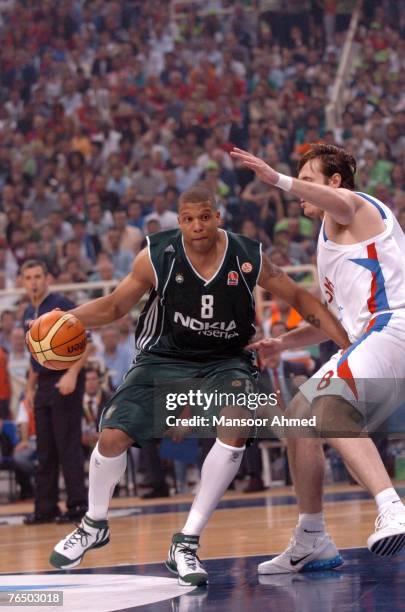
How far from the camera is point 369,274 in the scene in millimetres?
4855

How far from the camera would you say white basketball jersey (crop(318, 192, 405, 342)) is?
4852 mm

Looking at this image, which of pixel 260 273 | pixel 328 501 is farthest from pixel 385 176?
pixel 260 273

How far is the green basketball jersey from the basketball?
0.39 meters

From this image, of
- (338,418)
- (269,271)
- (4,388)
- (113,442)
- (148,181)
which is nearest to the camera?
(338,418)

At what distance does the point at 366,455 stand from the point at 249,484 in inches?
→ 247

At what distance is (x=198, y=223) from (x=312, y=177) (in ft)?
1.88

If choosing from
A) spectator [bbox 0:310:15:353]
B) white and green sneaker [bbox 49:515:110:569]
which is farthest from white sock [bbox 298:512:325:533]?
spectator [bbox 0:310:15:353]

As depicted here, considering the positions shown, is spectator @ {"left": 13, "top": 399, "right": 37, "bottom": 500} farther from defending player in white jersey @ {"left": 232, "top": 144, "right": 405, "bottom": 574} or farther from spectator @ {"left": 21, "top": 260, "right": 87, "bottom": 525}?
defending player in white jersey @ {"left": 232, "top": 144, "right": 405, "bottom": 574}

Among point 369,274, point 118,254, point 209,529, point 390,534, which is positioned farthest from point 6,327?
point 390,534

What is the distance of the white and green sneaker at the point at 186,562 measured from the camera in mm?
4828

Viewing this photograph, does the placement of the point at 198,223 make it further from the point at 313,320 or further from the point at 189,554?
the point at 189,554

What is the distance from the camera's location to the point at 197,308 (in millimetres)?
5285

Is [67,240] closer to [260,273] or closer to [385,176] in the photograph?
[385,176]

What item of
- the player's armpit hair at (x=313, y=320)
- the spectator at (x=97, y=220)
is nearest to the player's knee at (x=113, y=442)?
the player's armpit hair at (x=313, y=320)
